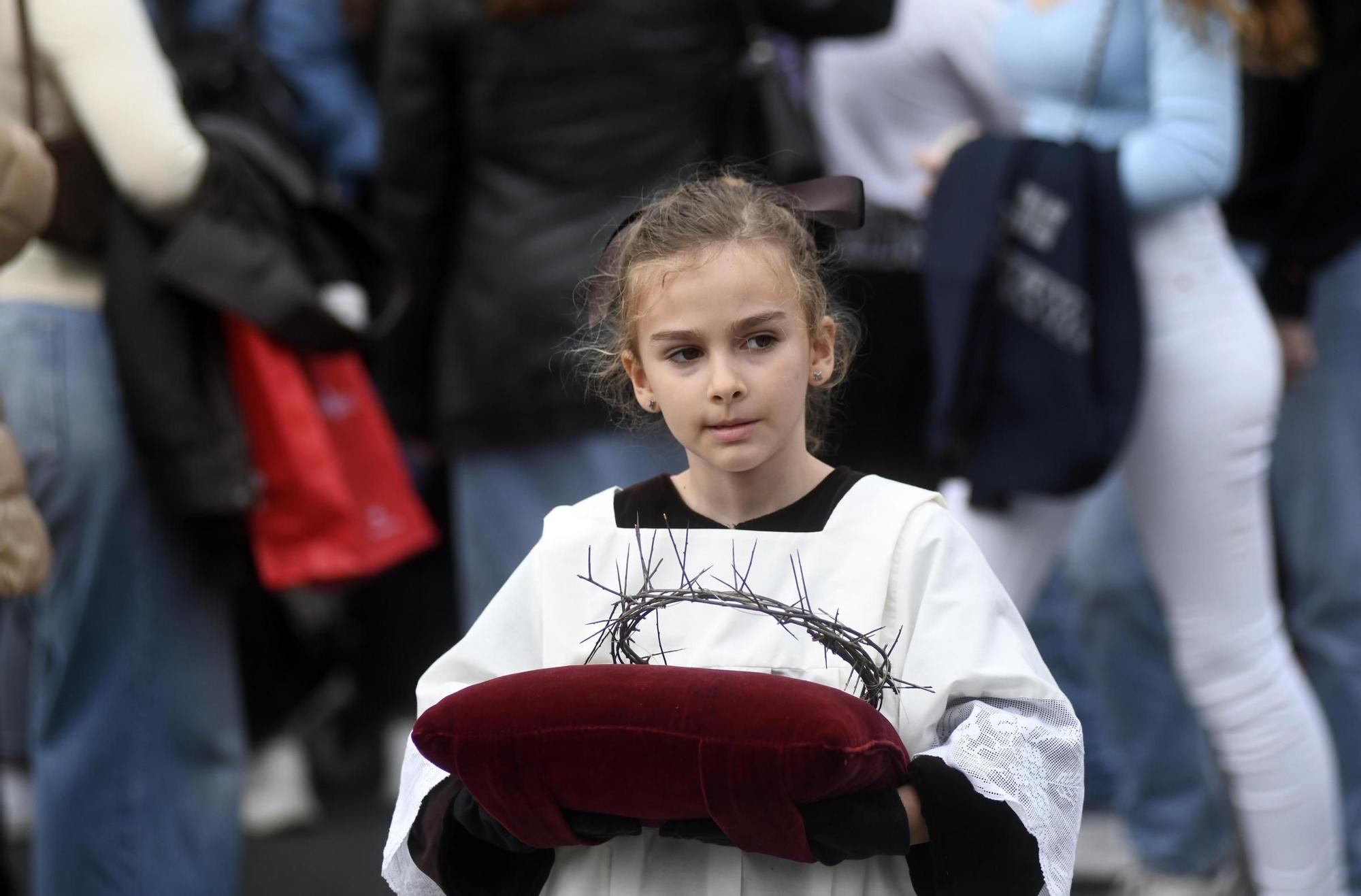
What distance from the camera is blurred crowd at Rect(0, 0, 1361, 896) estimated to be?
9.43 feet

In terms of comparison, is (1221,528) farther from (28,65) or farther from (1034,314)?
(28,65)

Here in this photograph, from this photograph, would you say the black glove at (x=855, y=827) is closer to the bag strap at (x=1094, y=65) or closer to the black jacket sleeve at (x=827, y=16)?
the bag strap at (x=1094, y=65)

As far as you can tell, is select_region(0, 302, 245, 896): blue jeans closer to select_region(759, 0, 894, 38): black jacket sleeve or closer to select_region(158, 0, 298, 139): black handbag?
select_region(158, 0, 298, 139): black handbag

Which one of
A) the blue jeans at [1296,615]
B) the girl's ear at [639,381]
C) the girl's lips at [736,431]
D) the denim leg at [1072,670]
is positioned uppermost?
the girl's ear at [639,381]

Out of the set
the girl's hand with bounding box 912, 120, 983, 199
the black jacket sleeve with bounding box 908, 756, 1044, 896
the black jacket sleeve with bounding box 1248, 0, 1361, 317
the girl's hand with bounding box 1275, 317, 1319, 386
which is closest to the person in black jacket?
the girl's hand with bounding box 912, 120, 983, 199

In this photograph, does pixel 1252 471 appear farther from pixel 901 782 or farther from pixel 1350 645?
pixel 901 782

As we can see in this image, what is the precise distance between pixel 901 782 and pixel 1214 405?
1.46 metres

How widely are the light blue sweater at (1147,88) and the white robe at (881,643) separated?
1.26 metres

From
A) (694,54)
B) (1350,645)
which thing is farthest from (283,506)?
(1350,645)

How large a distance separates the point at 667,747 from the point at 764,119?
6.40ft

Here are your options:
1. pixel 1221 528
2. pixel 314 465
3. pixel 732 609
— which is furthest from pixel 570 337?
pixel 1221 528

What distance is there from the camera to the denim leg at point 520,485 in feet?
10.8

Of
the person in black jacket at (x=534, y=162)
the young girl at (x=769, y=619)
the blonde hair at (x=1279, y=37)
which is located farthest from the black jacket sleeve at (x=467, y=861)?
the blonde hair at (x=1279, y=37)

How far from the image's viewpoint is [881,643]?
1.78m
